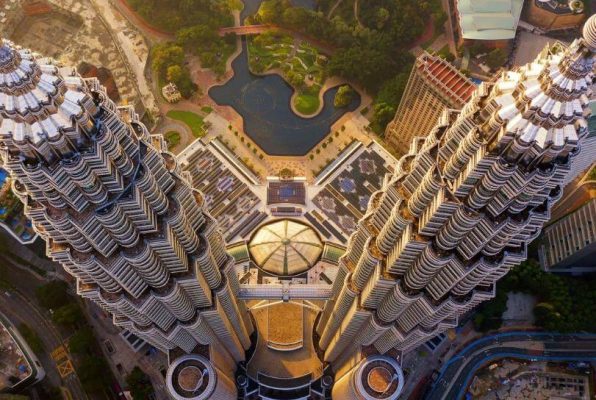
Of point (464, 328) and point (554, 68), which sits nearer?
point (554, 68)

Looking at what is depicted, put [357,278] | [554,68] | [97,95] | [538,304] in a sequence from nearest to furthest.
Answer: [554,68] < [97,95] < [357,278] < [538,304]

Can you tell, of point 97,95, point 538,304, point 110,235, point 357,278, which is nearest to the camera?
point 97,95

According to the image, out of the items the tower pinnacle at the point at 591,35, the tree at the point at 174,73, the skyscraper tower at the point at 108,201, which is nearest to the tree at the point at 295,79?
the tree at the point at 174,73

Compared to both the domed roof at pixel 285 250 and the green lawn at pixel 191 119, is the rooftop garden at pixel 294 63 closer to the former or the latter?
the green lawn at pixel 191 119

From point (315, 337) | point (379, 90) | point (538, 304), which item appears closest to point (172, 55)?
point (379, 90)

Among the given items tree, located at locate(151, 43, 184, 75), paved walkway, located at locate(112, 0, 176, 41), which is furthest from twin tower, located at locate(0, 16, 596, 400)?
paved walkway, located at locate(112, 0, 176, 41)

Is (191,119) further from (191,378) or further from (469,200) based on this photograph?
(469,200)

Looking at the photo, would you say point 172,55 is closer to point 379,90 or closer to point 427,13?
point 379,90
